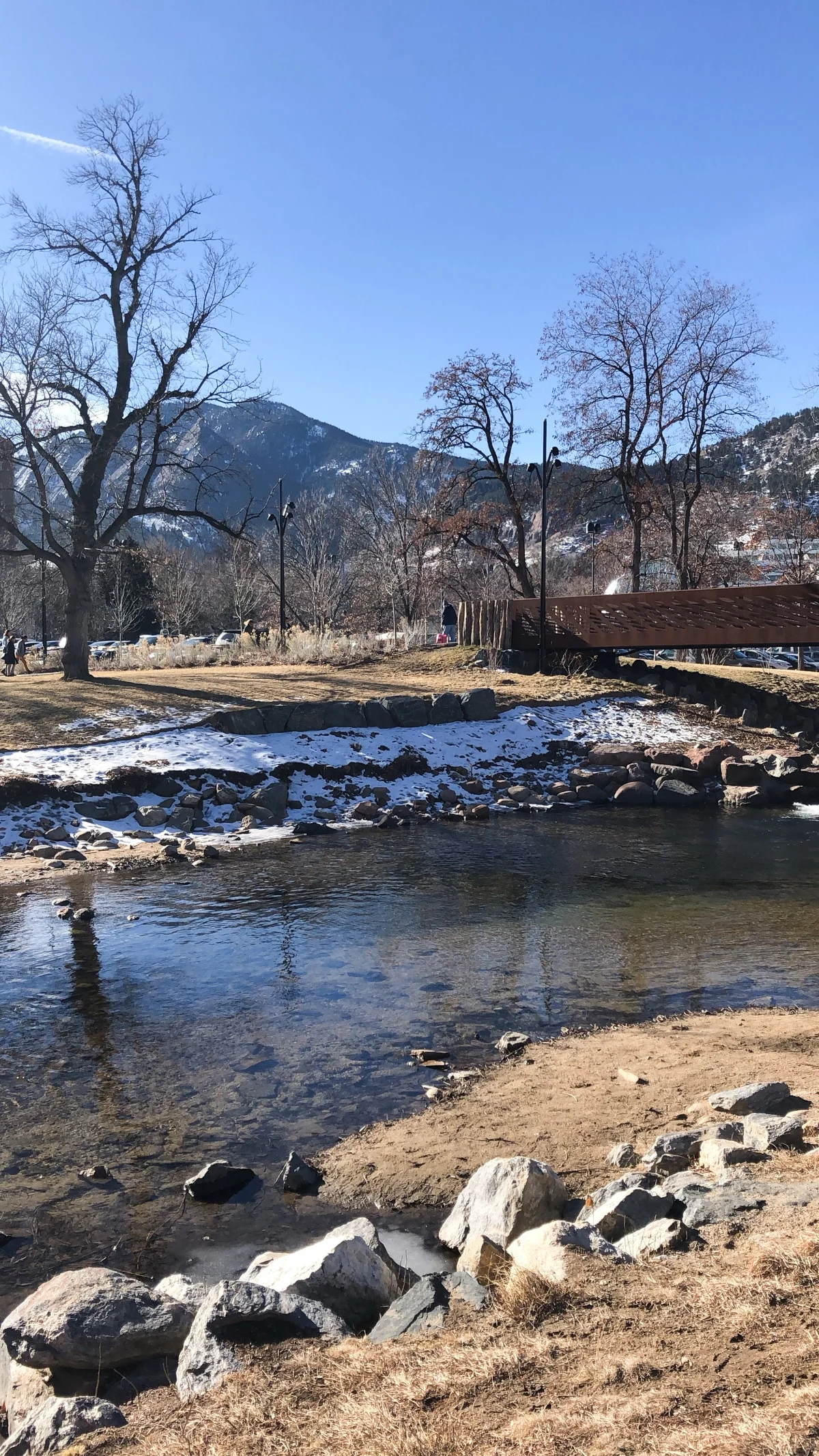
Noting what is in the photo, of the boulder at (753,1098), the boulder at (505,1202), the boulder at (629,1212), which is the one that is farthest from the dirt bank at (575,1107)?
the boulder at (629,1212)

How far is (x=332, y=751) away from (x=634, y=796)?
19.1ft

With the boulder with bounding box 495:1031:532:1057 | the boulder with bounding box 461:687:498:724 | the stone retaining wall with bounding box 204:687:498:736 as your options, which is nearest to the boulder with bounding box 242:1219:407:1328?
the boulder with bounding box 495:1031:532:1057

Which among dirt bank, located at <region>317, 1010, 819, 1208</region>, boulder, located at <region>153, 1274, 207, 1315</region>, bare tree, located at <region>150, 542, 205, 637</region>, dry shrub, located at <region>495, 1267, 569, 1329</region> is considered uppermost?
bare tree, located at <region>150, 542, 205, 637</region>

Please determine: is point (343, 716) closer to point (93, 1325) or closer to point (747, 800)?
point (747, 800)

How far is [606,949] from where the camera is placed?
29.7ft

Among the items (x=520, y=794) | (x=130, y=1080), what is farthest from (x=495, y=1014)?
(x=520, y=794)

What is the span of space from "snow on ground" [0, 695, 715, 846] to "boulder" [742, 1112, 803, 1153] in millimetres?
10590

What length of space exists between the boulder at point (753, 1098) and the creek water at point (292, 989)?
1797 mm

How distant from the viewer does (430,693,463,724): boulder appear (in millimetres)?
20688

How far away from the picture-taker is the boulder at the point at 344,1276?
3.54 metres

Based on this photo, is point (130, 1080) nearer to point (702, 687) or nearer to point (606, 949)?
point (606, 949)

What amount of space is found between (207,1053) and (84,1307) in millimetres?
3295

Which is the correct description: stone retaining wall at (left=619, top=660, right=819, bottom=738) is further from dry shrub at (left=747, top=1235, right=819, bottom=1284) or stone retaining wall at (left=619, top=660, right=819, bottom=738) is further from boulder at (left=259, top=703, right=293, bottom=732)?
dry shrub at (left=747, top=1235, right=819, bottom=1284)

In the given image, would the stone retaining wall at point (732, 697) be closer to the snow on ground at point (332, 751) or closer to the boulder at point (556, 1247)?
the snow on ground at point (332, 751)
